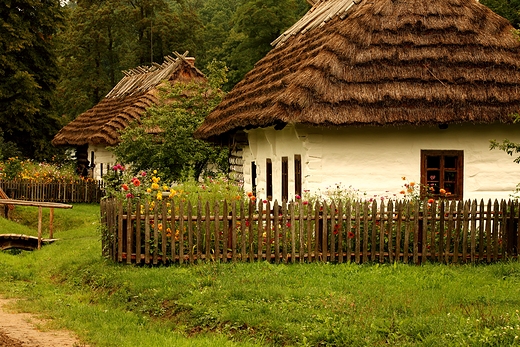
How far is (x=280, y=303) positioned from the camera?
776 cm

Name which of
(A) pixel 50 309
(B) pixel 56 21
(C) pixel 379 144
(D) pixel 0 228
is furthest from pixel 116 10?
(A) pixel 50 309

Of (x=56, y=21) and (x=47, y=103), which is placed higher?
(x=56, y=21)

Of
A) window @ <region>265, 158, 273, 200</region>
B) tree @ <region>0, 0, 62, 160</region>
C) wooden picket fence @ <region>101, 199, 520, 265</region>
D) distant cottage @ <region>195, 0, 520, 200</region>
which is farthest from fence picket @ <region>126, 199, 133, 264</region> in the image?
tree @ <region>0, 0, 62, 160</region>

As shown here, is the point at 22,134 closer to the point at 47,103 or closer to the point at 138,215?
the point at 47,103

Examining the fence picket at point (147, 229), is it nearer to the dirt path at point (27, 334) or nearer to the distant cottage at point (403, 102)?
the dirt path at point (27, 334)

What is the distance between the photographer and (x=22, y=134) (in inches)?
1332

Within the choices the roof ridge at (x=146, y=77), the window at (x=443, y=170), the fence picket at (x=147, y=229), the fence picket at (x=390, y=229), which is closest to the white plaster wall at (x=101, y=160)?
the roof ridge at (x=146, y=77)

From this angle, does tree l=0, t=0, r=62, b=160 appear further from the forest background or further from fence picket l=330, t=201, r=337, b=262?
fence picket l=330, t=201, r=337, b=262

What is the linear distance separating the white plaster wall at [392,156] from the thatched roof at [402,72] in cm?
74

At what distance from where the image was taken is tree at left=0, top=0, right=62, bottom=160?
1236 inches

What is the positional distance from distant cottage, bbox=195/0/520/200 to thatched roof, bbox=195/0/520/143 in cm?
2

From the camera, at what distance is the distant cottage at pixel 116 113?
28.0m

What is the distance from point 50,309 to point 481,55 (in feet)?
30.5

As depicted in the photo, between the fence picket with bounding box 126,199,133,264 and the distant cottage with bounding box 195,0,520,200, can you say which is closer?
the fence picket with bounding box 126,199,133,264
